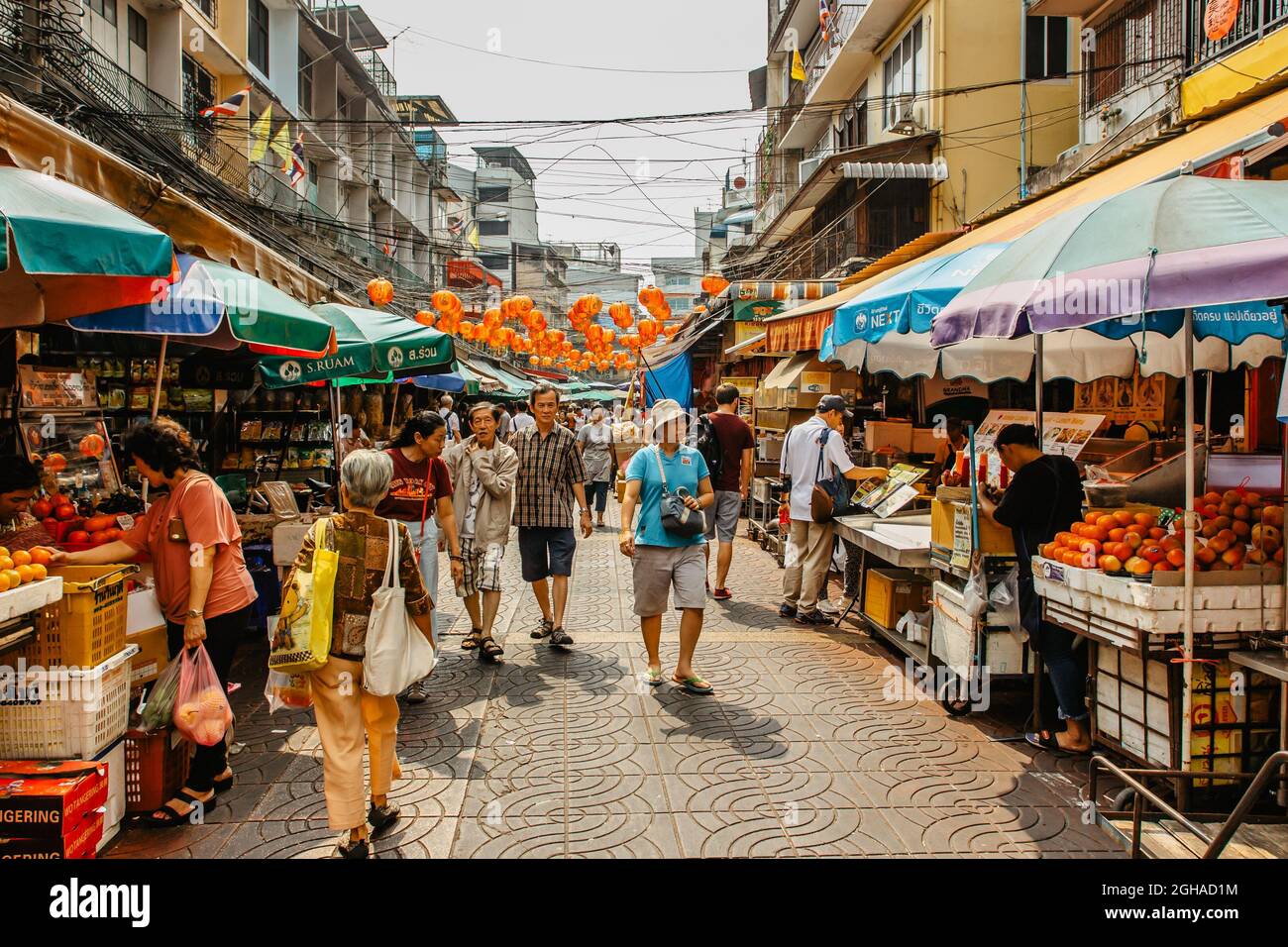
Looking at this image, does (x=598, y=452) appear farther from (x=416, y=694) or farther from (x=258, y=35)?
(x=258, y=35)

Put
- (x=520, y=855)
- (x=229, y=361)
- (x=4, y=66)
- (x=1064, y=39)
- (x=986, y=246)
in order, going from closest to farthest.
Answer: (x=520, y=855)
(x=986, y=246)
(x=229, y=361)
(x=4, y=66)
(x=1064, y=39)

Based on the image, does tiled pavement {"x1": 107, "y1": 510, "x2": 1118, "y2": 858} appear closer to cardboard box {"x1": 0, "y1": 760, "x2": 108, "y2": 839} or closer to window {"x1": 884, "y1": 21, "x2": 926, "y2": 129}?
cardboard box {"x1": 0, "y1": 760, "x2": 108, "y2": 839}

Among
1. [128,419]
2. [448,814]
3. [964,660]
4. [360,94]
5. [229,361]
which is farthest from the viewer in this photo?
[360,94]

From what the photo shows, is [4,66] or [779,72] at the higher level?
[779,72]

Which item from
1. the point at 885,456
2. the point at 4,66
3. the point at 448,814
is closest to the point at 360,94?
the point at 4,66

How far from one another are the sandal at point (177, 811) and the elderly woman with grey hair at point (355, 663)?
2.59 feet

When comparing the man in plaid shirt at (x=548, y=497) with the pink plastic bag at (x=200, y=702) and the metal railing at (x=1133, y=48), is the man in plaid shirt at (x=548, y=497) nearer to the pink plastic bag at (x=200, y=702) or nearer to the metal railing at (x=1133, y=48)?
the pink plastic bag at (x=200, y=702)

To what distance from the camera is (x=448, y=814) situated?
401cm

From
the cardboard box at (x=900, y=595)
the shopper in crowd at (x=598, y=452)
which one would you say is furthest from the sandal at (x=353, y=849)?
the shopper in crowd at (x=598, y=452)

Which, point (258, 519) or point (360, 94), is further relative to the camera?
point (360, 94)

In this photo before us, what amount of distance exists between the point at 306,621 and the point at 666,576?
2801 mm
